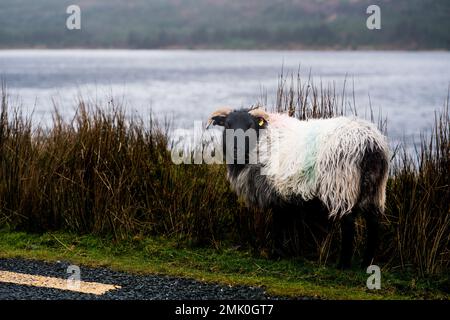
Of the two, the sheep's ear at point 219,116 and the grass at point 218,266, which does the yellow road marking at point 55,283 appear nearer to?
the grass at point 218,266

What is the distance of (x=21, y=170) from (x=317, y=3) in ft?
437

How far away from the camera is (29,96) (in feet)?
148

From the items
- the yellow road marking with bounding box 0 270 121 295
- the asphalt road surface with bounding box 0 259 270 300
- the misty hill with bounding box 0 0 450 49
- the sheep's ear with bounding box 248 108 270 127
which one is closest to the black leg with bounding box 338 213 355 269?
the asphalt road surface with bounding box 0 259 270 300

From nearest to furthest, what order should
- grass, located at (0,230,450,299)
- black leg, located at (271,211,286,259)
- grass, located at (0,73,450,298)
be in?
grass, located at (0,230,450,299), grass, located at (0,73,450,298), black leg, located at (271,211,286,259)

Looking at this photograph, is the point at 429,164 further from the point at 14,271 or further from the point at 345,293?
the point at 14,271

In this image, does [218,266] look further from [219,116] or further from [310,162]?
[219,116]

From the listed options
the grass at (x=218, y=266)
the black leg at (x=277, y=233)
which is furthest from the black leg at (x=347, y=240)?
the black leg at (x=277, y=233)

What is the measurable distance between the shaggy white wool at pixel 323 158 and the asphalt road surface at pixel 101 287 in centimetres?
106

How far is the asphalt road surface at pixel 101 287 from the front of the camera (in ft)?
19.2

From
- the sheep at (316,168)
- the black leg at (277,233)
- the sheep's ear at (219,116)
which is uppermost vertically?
the sheep's ear at (219,116)

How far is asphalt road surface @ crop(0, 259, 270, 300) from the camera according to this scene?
586 centimetres

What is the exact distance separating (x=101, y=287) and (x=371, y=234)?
2.49m

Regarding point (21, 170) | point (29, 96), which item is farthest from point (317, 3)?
point (21, 170)

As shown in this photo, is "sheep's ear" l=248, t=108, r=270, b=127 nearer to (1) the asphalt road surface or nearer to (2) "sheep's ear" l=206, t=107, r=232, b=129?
(2) "sheep's ear" l=206, t=107, r=232, b=129
